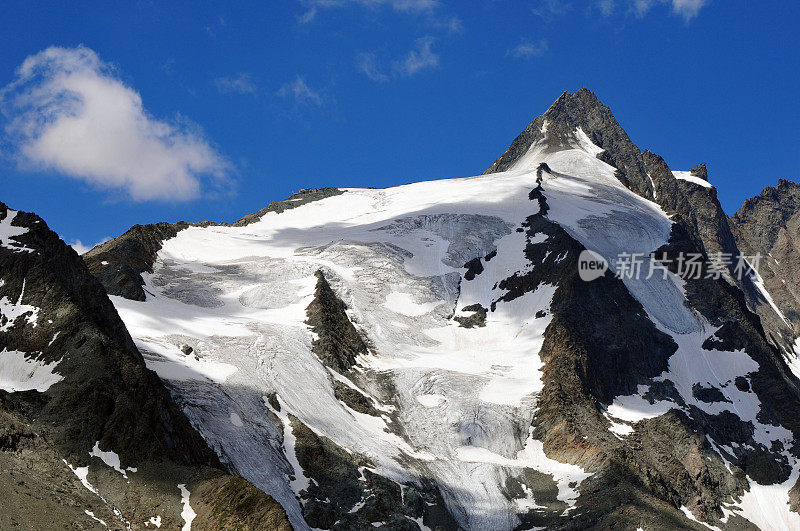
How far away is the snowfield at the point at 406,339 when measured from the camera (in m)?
67.1

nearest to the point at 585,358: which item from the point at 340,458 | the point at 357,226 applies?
the point at 340,458

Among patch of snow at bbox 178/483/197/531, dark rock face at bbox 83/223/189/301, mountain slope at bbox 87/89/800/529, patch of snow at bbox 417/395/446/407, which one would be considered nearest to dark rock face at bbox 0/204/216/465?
patch of snow at bbox 178/483/197/531

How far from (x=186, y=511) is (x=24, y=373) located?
558 inches

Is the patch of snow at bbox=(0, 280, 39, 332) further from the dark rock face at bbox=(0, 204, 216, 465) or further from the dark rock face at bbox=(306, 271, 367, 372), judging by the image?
the dark rock face at bbox=(306, 271, 367, 372)

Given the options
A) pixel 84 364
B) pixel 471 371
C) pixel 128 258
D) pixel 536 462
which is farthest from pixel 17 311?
pixel 471 371

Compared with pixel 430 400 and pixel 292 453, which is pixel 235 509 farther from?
pixel 430 400

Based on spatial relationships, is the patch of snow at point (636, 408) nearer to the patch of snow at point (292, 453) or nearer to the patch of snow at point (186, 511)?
the patch of snow at point (292, 453)

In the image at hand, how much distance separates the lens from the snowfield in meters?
67.1

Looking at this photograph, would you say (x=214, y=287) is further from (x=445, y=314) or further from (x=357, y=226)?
(x=357, y=226)

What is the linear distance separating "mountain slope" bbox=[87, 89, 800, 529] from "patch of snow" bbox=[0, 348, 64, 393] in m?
12.9

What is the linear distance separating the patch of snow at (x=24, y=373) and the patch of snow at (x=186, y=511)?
418 inches

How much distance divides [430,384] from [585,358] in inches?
775

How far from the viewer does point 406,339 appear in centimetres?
9769

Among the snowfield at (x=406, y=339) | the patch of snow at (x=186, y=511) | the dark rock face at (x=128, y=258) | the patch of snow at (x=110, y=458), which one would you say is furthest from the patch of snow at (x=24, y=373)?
the dark rock face at (x=128, y=258)
